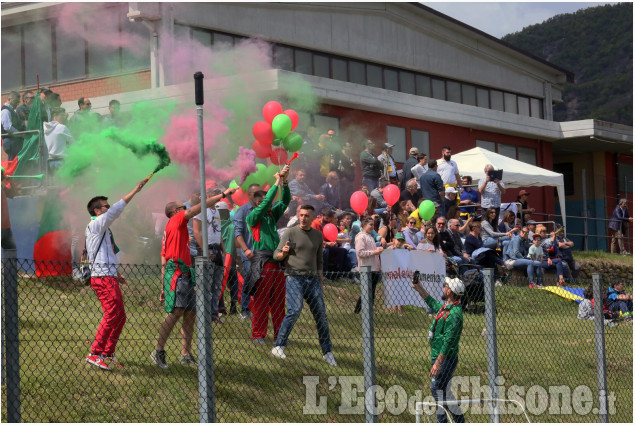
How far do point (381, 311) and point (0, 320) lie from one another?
487 cm

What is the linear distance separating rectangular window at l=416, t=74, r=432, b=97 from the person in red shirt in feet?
67.6

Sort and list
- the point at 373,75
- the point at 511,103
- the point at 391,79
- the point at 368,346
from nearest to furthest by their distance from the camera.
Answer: the point at 368,346 < the point at 373,75 < the point at 391,79 < the point at 511,103

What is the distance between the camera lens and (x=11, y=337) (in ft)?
21.4

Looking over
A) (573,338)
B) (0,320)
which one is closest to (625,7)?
(573,338)

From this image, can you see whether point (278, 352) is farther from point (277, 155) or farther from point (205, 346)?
point (277, 155)

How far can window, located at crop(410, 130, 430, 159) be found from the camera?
87.2 ft

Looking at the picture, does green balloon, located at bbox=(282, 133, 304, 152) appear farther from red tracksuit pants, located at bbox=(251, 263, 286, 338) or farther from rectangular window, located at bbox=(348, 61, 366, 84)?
rectangular window, located at bbox=(348, 61, 366, 84)

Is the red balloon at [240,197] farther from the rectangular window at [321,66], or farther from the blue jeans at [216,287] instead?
the rectangular window at [321,66]

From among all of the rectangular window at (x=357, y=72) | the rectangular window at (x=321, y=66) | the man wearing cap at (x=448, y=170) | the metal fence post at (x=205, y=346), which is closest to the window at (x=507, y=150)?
the rectangular window at (x=357, y=72)

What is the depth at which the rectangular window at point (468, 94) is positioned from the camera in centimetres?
3162

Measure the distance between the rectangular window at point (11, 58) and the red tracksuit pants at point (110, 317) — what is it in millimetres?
15505

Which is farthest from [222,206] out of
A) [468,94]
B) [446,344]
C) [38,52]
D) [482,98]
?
[482,98]

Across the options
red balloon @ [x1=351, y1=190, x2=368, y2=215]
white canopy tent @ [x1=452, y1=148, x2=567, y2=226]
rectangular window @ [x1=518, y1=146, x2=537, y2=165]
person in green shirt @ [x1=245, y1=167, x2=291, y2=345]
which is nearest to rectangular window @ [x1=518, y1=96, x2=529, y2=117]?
rectangular window @ [x1=518, y1=146, x2=537, y2=165]

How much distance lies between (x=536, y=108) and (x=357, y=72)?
10.3 m
